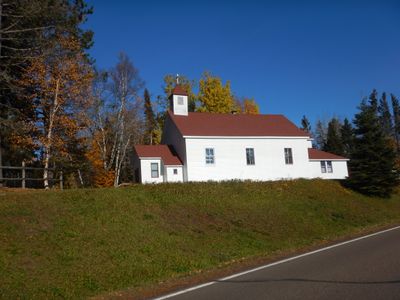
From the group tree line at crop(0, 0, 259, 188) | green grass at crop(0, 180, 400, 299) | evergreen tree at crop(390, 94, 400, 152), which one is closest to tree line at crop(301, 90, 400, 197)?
green grass at crop(0, 180, 400, 299)

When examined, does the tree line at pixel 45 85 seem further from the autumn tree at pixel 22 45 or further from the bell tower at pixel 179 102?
the bell tower at pixel 179 102

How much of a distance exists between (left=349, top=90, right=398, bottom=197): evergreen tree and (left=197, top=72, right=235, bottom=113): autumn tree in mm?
18274

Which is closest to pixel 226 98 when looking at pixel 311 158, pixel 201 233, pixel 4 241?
pixel 311 158

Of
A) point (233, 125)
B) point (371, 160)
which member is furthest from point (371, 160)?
point (233, 125)

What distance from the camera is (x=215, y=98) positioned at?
52.2 meters

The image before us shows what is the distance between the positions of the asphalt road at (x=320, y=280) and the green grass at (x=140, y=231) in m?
2.30

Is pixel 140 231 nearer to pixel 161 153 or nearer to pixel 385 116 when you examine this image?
pixel 161 153

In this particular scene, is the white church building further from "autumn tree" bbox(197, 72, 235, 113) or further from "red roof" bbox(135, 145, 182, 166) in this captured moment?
"autumn tree" bbox(197, 72, 235, 113)

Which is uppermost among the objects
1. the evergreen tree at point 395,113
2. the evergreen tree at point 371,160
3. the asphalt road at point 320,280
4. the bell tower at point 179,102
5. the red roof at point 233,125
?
the evergreen tree at point 395,113

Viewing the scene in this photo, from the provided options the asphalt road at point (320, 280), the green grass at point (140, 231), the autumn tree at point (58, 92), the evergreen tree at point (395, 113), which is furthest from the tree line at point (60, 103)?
the evergreen tree at point (395, 113)

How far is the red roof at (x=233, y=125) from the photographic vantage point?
34.5 m

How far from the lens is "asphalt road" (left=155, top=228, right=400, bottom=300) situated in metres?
7.48

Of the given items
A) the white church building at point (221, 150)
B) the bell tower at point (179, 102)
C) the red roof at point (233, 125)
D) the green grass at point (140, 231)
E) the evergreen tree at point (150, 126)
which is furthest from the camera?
the evergreen tree at point (150, 126)

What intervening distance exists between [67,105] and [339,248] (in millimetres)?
21284
